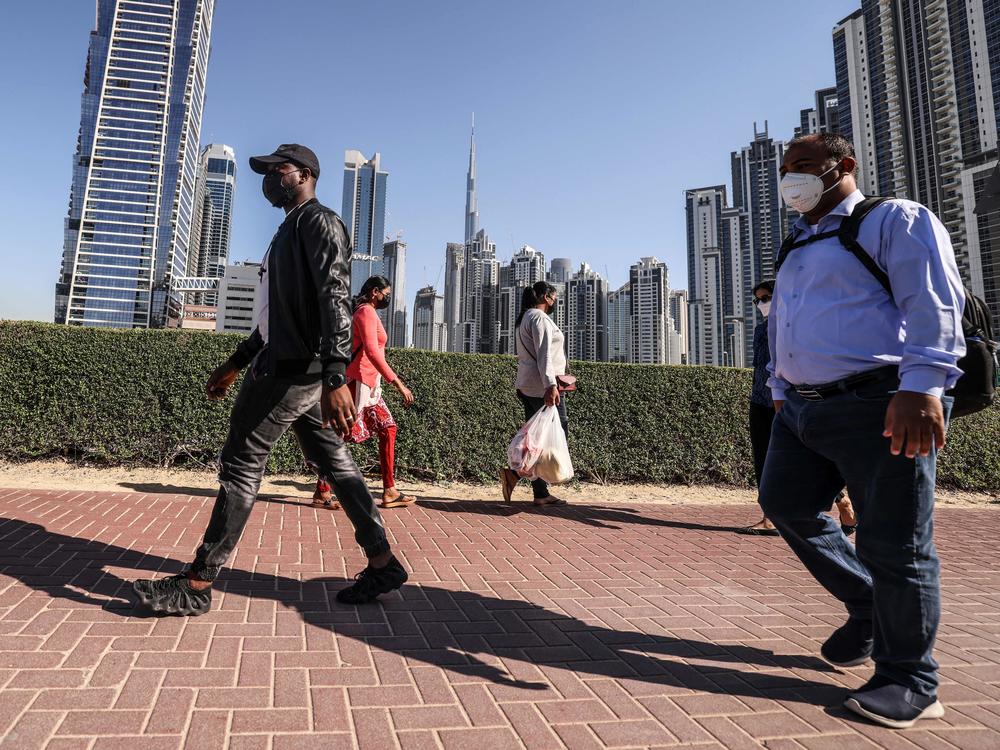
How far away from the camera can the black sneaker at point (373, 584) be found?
2846 mm

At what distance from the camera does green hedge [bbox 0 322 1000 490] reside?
6.15 metres

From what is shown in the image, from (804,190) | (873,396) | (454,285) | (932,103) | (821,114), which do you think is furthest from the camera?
(454,285)

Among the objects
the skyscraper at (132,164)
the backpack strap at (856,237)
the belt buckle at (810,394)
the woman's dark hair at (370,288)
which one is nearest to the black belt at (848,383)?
the belt buckle at (810,394)

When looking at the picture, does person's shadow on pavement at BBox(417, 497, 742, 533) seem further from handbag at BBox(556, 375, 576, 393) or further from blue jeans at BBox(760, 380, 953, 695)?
blue jeans at BBox(760, 380, 953, 695)

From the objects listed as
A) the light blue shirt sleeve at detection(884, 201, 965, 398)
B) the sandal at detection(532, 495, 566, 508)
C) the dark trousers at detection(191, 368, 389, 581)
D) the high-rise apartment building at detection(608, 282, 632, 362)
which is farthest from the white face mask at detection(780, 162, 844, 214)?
the high-rise apartment building at detection(608, 282, 632, 362)

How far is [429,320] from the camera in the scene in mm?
170500

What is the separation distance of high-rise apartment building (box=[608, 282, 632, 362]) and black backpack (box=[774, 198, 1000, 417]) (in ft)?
456

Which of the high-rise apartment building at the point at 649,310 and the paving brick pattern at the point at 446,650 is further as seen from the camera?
the high-rise apartment building at the point at 649,310

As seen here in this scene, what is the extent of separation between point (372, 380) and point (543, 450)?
1579mm

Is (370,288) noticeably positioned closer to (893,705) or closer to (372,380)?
(372,380)

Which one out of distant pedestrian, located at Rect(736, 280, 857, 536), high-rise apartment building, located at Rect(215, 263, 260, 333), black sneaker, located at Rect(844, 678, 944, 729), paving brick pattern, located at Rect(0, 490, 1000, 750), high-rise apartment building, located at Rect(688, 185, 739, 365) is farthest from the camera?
high-rise apartment building, located at Rect(215, 263, 260, 333)

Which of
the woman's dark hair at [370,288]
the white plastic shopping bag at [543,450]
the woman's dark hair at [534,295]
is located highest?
the woman's dark hair at [534,295]

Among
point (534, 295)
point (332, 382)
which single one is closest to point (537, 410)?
point (534, 295)

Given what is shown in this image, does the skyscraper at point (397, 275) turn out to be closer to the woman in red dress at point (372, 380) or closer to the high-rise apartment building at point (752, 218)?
the high-rise apartment building at point (752, 218)
